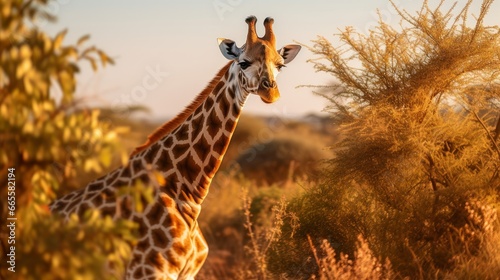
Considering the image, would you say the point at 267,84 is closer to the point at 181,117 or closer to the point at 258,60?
the point at 258,60

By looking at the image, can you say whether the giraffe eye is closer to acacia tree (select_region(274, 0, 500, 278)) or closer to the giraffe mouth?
the giraffe mouth

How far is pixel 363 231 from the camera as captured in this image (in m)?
7.39

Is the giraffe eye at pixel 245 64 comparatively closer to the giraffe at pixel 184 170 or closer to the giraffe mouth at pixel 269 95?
the giraffe at pixel 184 170

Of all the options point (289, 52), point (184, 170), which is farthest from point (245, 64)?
point (184, 170)

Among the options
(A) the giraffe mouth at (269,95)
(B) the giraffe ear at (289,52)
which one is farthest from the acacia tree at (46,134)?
(B) the giraffe ear at (289,52)

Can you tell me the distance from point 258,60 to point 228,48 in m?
0.39

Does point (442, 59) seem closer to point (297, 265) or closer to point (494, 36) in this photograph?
point (494, 36)

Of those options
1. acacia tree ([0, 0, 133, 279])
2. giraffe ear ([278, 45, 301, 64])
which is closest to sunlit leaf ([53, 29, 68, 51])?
acacia tree ([0, 0, 133, 279])

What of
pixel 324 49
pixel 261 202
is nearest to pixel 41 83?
pixel 324 49

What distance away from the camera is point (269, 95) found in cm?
572

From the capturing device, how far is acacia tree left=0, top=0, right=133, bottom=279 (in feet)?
11.5

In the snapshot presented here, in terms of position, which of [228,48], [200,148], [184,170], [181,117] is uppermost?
[228,48]

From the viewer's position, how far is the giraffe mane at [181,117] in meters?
6.04

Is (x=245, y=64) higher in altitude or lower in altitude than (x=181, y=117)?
higher
